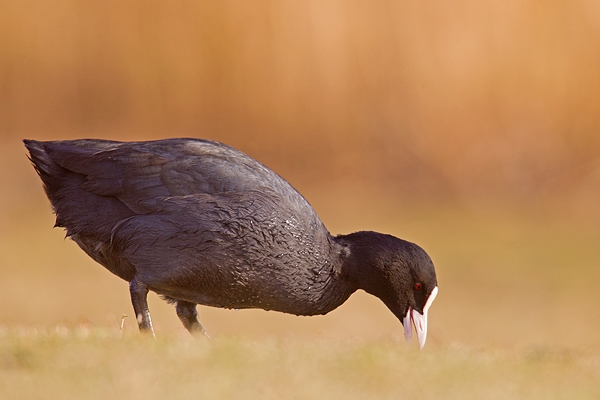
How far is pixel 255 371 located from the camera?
4.69 meters

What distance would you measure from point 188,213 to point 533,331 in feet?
22.6

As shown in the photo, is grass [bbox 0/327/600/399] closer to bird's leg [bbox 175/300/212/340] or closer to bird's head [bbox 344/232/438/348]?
bird's head [bbox 344/232/438/348]

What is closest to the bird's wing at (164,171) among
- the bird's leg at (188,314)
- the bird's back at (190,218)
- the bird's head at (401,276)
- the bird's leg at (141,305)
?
the bird's back at (190,218)

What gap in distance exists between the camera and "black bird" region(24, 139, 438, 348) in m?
6.16

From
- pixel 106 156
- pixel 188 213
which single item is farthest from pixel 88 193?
pixel 188 213

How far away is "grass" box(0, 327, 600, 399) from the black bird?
0.83 m

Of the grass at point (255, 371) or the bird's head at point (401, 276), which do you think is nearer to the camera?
the grass at point (255, 371)

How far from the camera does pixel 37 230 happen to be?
15.7m

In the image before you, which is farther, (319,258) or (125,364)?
(319,258)

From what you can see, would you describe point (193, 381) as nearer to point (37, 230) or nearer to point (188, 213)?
point (188, 213)

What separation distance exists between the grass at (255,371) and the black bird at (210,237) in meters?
0.83

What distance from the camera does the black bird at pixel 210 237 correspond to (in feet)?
20.2

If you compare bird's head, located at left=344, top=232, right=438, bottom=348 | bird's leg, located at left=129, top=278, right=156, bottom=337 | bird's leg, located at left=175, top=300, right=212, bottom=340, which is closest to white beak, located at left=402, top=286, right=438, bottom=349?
bird's head, located at left=344, top=232, right=438, bottom=348

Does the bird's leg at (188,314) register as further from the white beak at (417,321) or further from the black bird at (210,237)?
the white beak at (417,321)
